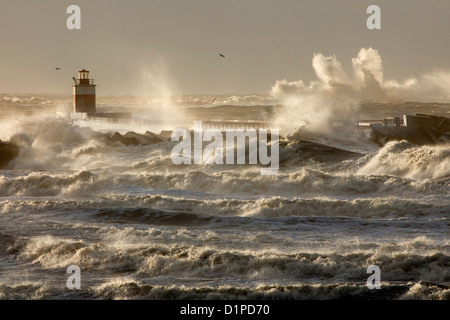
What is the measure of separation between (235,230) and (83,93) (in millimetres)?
54756

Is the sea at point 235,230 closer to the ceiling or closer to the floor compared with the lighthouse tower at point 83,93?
closer to the floor

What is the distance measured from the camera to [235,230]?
60.2 feet

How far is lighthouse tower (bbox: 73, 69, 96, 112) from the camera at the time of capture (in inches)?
2773

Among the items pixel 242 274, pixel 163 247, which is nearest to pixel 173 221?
pixel 163 247

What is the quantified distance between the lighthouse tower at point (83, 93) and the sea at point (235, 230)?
1334 inches

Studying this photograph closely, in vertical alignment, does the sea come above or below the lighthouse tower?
below

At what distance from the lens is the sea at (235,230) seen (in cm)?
1295

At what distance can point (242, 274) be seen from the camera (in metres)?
13.8

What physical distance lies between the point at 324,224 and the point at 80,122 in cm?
5017

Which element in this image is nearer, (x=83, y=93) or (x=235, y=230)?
(x=235, y=230)

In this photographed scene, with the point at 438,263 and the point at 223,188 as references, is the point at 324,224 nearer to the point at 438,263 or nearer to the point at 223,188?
the point at 438,263

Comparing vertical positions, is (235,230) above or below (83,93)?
below

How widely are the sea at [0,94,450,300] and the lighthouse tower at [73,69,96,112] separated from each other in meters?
33.9

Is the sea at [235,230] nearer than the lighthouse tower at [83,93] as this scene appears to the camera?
Yes
